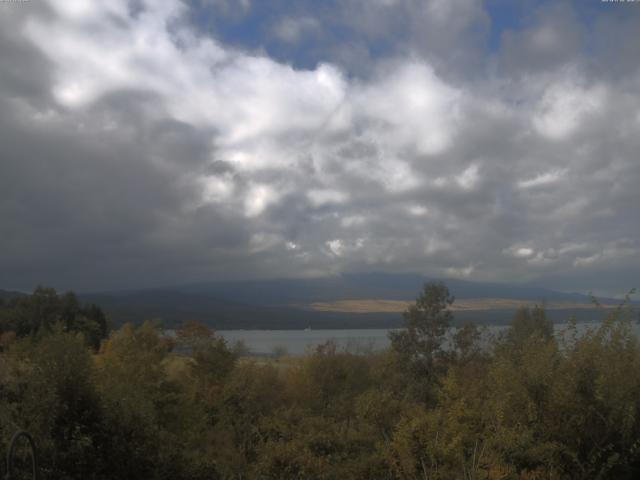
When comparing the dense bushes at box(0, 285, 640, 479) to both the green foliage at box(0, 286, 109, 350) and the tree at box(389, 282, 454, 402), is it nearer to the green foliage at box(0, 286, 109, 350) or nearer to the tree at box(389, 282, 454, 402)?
the tree at box(389, 282, 454, 402)

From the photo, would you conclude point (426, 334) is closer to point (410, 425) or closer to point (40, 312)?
point (410, 425)

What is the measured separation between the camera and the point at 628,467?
447 inches

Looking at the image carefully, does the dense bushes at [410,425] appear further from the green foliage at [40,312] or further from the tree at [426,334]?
the green foliage at [40,312]

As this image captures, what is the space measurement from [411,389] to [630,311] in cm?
2818

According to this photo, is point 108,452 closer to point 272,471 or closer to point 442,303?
point 272,471

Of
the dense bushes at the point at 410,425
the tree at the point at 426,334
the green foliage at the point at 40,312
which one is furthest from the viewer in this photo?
the green foliage at the point at 40,312

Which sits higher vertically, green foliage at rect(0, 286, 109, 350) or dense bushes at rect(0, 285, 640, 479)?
green foliage at rect(0, 286, 109, 350)

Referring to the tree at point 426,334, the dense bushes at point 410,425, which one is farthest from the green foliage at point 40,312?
the dense bushes at point 410,425

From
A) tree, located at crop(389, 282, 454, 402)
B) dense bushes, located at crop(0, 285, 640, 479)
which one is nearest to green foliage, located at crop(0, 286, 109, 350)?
tree, located at crop(389, 282, 454, 402)

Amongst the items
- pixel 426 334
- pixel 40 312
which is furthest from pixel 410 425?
pixel 40 312

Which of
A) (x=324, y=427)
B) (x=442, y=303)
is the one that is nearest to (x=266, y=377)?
(x=442, y=303)

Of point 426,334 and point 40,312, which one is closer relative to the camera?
point 426,334

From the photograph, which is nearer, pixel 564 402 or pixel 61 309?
pixel 564 402

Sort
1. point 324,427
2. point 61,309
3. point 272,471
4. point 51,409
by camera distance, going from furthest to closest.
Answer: point 61,309 < point 324,427 < point 272,471 < point 51,409
